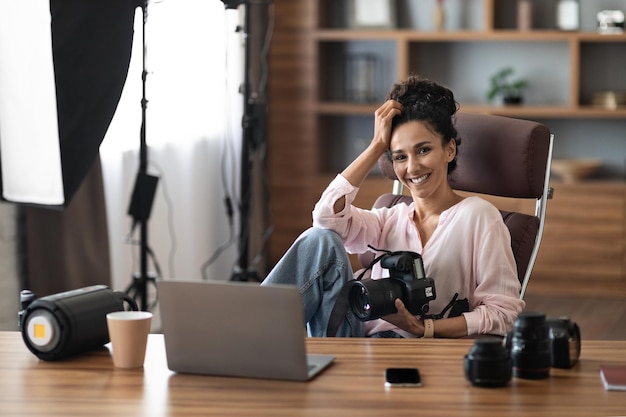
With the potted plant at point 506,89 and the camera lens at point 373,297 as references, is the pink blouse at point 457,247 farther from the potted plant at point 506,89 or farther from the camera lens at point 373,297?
the potted plant at point 506,89

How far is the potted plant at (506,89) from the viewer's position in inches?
217

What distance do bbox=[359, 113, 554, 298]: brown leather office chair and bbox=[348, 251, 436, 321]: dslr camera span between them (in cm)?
53

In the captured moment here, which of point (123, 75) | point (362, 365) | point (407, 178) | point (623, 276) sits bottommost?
point (623, 276)

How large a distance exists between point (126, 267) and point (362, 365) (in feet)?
8.75

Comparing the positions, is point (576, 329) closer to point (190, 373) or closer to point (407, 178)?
point (190, 373)

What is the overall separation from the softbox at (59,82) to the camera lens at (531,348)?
1.64 meters

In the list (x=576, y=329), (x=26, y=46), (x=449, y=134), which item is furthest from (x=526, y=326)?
(x=26, y=46)

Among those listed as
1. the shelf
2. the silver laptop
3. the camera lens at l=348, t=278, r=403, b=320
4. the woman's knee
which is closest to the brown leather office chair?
the woman's knee

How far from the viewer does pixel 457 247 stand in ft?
8.07

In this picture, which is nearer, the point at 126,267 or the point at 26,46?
the point at 26,46

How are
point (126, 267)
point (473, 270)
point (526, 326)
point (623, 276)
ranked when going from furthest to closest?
point (623, 276) < point (126, 267) < point (473, 270) < point (526, 326)

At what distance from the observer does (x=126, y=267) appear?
167 inches

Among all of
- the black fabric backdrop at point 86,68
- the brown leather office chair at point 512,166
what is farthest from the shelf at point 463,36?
the brown leather office chair at point 512,166

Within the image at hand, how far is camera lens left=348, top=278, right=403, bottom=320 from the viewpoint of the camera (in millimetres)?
2117
